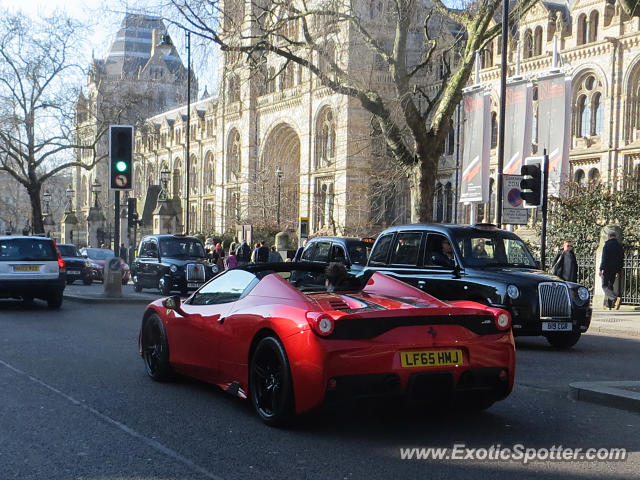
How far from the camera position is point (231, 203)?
7125cm

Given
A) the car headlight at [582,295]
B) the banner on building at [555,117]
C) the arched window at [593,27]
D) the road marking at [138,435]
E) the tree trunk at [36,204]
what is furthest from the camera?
the tree trunk at [36,204]

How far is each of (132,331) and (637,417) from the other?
845 centimetres

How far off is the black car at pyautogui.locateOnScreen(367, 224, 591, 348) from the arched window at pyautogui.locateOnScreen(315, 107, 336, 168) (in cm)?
4643

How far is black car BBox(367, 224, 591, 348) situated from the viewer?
38.1ft

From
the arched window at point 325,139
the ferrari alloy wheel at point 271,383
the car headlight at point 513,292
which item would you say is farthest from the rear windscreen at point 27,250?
the arched window at point 325,139

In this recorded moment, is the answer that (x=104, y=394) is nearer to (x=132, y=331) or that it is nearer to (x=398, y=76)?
(x=132, y=331)

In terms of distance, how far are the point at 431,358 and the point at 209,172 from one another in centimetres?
8125

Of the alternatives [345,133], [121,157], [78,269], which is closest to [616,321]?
[121,157]

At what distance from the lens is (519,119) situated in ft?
72.3

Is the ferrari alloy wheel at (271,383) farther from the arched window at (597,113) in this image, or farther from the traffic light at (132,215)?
the arched window at (597,113)

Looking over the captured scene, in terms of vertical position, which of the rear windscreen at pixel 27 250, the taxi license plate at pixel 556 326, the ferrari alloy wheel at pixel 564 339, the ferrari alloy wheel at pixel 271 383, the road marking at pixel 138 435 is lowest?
the ferrari alloy wheel at pixel 564 339

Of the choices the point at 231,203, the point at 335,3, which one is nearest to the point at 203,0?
the point at 335,3

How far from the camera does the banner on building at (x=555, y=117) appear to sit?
2061cm

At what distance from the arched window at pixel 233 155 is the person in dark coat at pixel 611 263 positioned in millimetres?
55442
